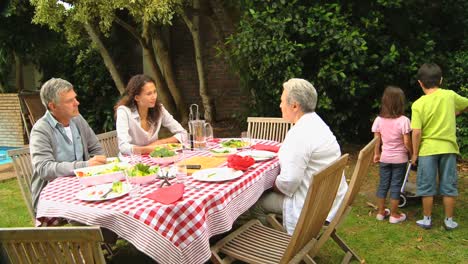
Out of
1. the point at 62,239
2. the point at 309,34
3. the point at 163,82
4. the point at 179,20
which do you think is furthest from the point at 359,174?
the point at 179,20

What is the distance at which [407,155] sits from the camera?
400 centimetres

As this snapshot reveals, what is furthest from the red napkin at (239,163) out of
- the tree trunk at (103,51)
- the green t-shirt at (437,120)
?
the tree trunk at (103,51)

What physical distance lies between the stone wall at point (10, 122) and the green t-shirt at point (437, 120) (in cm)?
808

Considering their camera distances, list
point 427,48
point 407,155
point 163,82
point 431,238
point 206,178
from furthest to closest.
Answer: point 163,82 < point 427,48 < point 407,155 < point 431,238 < point 206,178

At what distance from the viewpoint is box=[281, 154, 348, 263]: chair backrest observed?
2184 millimetres

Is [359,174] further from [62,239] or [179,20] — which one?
[179,20]

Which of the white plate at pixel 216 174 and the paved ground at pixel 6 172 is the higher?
the white plate at pixel 216 174

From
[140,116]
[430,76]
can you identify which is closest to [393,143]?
[430,76]

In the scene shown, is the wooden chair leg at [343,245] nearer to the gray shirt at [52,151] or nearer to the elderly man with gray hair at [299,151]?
the elderly man with gray hair at [299,151]

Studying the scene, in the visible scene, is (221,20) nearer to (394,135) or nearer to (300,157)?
(394,135)

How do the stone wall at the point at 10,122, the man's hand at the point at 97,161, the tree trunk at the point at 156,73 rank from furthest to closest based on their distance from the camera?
the stone wall at the point at 10,122, the tree trunk at the point at 156,73, the man's hand at the point at 97,161

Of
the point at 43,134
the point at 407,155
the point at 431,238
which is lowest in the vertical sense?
the point at 431,238

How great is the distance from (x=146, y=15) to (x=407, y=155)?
4207mm

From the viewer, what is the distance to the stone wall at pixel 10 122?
8859 millimetres
